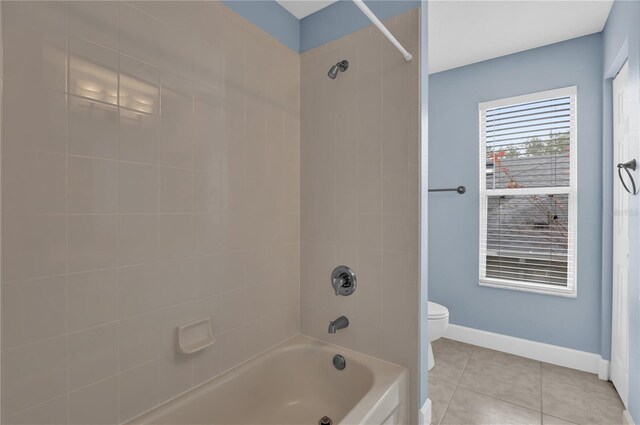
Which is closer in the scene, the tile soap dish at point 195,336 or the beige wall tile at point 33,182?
the beige wall tile at point 33,182

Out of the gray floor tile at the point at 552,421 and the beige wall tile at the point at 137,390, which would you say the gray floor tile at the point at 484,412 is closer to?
the gray floor tile at the point at 552,421

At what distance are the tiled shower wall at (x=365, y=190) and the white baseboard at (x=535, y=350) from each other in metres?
1.56

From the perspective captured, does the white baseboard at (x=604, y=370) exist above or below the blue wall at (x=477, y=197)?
below

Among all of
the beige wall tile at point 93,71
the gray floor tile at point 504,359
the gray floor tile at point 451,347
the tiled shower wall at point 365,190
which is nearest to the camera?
the beige wall tile at point 93,71

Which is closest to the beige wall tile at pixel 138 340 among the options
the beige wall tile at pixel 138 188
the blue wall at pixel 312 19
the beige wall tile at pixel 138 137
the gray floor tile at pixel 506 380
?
the beige wall tile at pixel 138 188

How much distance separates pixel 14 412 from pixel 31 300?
32 centimetres

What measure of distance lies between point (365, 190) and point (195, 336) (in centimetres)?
108

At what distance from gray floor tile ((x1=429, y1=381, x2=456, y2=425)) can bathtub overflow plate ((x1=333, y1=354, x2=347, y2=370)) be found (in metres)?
0.70

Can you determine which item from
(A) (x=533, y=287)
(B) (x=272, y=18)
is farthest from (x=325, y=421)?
(B) (x=272, y=18)

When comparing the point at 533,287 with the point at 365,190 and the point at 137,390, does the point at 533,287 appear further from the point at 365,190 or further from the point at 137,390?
the point at 137,390

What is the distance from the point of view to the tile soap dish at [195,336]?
1.29 meters

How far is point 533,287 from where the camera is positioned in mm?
2582

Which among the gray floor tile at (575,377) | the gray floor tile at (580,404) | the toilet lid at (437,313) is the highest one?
the toilet lid at (437,313)

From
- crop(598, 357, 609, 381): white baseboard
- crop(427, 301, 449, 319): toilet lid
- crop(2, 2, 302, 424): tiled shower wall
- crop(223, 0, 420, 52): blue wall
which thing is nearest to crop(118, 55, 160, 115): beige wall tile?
crop(2, 2, 302, 424): tiled shower wall
